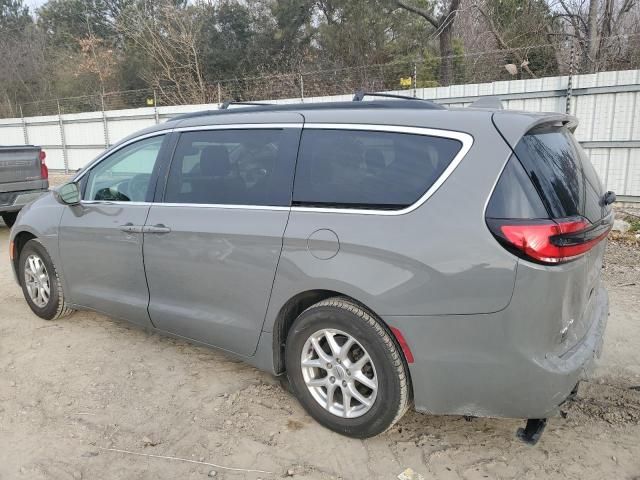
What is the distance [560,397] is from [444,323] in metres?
0.64

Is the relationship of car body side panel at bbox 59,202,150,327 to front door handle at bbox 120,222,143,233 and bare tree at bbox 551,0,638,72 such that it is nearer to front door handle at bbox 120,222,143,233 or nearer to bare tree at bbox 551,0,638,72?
front door handle at bbox 120,222,143,233

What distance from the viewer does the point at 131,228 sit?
3.67 m

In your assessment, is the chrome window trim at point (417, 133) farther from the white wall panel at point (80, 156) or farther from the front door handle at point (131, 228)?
the white wall panel at point (80, 156)

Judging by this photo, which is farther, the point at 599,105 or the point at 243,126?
the point at 599,105

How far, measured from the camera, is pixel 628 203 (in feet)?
28.9

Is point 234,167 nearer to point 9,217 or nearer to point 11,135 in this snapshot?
point 9,217

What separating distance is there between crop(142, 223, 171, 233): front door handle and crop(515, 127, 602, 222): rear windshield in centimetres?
220

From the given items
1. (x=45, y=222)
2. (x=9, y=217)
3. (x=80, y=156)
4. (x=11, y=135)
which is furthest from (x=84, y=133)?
(x=45, y=222)

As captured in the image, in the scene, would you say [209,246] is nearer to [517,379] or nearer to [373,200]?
[373,200]

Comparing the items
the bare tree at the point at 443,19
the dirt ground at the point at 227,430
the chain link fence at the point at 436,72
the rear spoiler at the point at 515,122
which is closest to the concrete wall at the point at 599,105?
the chain link fence at the point at 436,72

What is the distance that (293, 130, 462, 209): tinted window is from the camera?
102 inches

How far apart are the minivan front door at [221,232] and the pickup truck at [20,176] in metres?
5.60

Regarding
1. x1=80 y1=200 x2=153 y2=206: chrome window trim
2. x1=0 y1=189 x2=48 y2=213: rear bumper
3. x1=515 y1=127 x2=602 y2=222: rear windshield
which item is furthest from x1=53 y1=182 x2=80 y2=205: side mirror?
x1=0 y1=189 x2=48 y2=213: rear bumper

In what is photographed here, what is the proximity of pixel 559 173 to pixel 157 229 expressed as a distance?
7.99 ft
